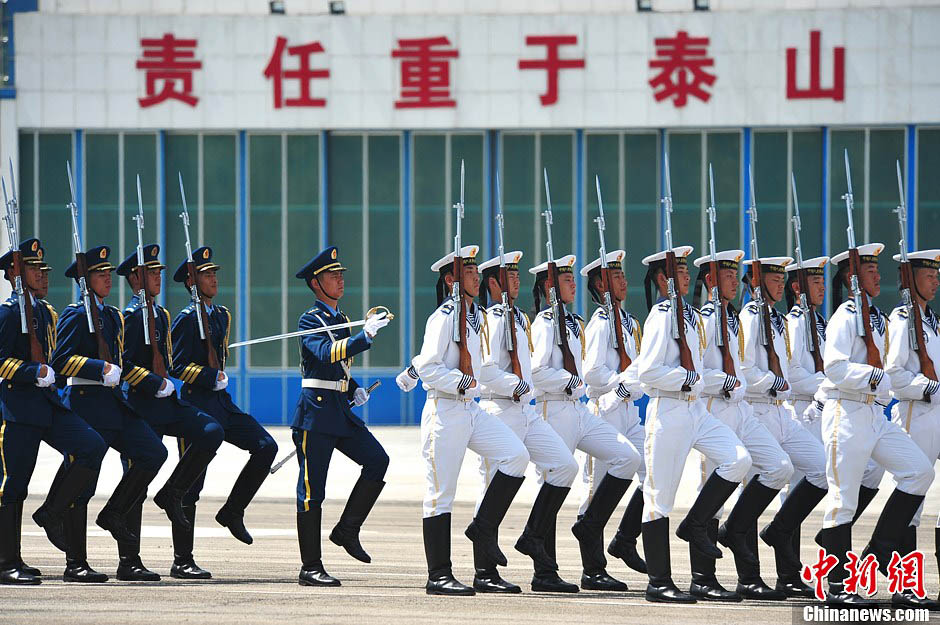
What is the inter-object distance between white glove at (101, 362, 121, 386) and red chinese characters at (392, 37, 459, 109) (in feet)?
53.6

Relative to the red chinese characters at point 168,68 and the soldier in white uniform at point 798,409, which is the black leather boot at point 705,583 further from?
the red chinese characters at point 168,68

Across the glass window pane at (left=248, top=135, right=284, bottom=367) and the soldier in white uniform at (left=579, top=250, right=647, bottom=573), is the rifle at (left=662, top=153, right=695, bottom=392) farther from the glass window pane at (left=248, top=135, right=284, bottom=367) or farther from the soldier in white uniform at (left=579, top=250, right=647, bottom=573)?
the glass window pane at (left=248, top=135, right=284, bottom=367)

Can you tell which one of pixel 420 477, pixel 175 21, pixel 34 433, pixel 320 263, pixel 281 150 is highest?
pixel 175 21

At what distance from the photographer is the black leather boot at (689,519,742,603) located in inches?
377

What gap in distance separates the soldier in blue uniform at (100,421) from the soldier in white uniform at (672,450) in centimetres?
324

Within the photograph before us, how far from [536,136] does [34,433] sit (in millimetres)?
17214

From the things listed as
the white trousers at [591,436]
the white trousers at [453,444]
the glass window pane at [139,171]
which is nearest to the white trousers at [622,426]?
the white trousers at [591,436]

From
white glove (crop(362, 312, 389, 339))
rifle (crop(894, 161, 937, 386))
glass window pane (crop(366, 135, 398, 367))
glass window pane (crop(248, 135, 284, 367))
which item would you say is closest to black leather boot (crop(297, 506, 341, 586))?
white glove (crop(362, 312, 389, 339))

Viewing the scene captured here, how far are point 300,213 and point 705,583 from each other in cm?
1786

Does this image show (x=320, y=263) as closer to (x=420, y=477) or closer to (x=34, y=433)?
(x=34, y=433)

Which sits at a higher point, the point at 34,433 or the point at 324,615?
the point at 34,433

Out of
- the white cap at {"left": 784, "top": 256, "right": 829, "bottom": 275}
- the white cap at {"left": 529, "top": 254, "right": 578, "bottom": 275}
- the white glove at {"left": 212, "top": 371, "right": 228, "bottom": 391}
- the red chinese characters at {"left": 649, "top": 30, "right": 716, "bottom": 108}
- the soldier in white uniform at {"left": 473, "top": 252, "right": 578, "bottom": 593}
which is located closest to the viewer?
the soldier in white uniform at {"left": 473, "top": 252, "right": 578, "bottom": 593}

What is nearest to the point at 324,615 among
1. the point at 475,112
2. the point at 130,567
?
the point at 130,567

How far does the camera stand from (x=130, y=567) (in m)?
10.4
